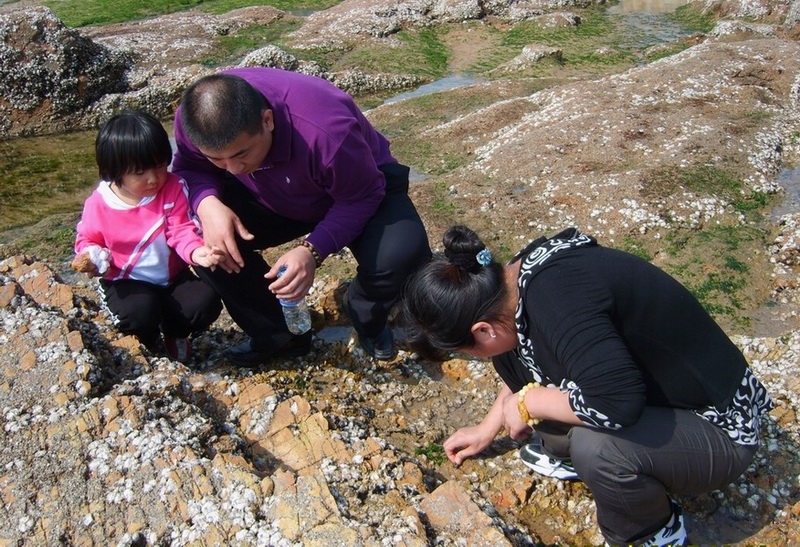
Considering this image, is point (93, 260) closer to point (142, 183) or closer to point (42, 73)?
point (142, 183)

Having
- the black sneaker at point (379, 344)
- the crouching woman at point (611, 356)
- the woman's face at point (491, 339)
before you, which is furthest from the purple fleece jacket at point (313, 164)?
the woman's face at point (491, 339)

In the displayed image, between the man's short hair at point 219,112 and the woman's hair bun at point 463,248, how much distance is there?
1.19 m

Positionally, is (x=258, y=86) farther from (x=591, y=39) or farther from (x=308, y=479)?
(x=591, y=39)

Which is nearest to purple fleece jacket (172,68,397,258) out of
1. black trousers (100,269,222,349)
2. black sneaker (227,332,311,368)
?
black trousers (100,269,222,349)

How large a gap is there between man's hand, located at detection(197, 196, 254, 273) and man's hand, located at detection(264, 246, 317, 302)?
11.0 inches

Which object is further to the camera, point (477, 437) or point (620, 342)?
point (477, 437)

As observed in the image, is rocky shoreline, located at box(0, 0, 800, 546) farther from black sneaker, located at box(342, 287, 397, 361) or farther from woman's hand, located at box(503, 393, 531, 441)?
woman's hand, located at box(503, 393, 531, 441)

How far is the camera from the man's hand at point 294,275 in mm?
3121

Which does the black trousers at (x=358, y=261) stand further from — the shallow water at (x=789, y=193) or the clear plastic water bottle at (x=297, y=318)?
the shallow water at (x=789, y=193)

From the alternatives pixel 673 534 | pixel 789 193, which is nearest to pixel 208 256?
pixel 673 534

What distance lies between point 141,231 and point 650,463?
2.69 meters

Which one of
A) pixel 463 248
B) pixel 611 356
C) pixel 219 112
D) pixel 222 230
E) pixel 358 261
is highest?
pixel 219 112

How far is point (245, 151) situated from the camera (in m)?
3.04

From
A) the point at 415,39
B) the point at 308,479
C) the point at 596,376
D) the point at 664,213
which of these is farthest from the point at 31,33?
the point at 596,376
